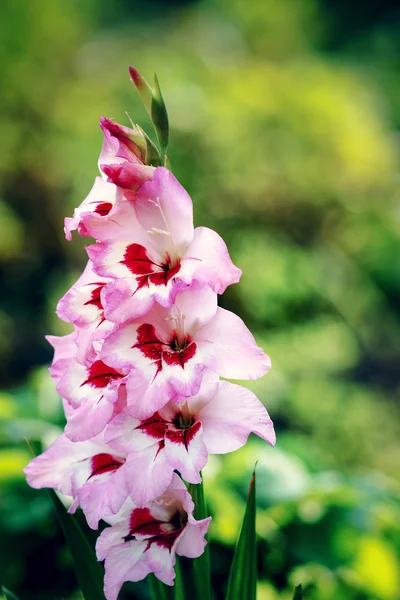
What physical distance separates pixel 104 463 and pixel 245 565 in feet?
0.70

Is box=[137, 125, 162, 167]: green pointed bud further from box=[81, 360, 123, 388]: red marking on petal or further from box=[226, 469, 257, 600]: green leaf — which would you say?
box=[226, 469, 257, 600]: green leaf

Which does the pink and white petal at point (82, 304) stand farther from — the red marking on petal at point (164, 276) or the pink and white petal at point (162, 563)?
the pink and white petal at point (162, 563)

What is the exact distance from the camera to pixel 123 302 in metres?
0.63

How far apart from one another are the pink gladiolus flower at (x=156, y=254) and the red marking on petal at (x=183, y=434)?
0.44 ft

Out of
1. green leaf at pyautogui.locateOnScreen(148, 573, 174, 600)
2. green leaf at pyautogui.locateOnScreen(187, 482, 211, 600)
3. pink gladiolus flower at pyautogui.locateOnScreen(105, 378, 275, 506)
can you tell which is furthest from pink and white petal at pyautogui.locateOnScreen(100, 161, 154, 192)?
green leaf at pyautogui.locateOnScreen(148, 573, 174, 600)

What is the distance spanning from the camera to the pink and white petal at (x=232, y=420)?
0.64 m

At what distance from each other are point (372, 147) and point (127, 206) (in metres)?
3.60

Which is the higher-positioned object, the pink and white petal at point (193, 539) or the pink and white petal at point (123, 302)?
the pink and white petal at point (123, 302)

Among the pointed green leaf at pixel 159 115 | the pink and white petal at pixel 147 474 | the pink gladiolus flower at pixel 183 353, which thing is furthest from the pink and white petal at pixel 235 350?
the pointed green leaf at pixel 159 115

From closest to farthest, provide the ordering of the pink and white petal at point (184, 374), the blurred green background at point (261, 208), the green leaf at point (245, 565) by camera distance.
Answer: the pink and white petal at point (184, 374) → the green leaf at point (245, 565) → the blurred green background at point (261, 208)

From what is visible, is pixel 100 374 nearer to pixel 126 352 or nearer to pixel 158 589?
pixel 126 352

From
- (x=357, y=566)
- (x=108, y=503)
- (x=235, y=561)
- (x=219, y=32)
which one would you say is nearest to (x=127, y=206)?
(x=108, y=503)

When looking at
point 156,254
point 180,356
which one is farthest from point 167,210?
point 180,356

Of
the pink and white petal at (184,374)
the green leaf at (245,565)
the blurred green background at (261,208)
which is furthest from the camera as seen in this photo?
the blurred green background at (261,208)
